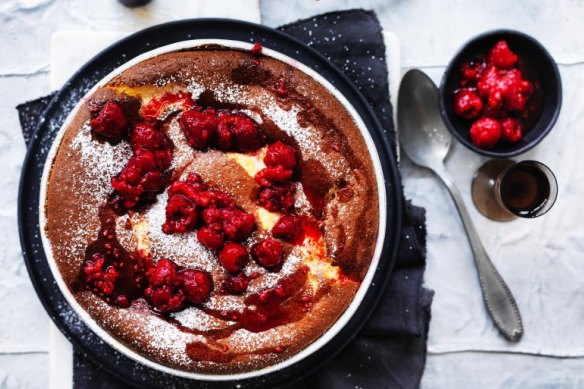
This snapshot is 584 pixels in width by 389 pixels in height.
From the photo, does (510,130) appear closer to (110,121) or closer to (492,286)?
(492,286)

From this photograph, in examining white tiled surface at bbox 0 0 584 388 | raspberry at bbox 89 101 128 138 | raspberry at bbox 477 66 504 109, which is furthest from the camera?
white tiled surface at bbox 0 0 584 388

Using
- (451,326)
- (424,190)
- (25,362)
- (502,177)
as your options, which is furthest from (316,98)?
(25,362)

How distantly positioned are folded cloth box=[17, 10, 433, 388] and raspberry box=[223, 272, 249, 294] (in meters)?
0.44

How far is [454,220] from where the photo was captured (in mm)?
2184

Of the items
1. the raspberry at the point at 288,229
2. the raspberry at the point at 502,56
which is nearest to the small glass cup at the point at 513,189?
the raspberry at the point at 502,56

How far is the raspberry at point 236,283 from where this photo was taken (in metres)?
→ 1.79

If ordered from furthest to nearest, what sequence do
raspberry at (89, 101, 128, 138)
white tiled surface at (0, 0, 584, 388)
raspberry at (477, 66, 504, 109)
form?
1. white tiled surface at (0, 0, 584, 388)
2. raspberry at (477, 66, 504, 109)
3. raspberry at (89, 101, 128, 138)

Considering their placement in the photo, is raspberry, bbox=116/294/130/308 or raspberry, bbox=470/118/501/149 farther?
raspberry, bbox=470/118/501/149

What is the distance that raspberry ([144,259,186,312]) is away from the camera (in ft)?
5.77

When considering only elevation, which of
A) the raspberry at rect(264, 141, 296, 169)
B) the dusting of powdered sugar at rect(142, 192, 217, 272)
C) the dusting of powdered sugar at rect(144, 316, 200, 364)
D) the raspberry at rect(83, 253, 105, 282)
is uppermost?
the raspberry at rect(264, 141, 296, 169)

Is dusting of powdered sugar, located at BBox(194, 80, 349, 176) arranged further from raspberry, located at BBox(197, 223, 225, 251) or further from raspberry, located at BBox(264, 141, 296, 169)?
raspberry, located at BBox(197, 223, 225, 251)

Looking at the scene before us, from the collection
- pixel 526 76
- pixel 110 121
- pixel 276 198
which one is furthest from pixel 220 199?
pixel 526 76

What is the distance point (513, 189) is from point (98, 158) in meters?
1.34

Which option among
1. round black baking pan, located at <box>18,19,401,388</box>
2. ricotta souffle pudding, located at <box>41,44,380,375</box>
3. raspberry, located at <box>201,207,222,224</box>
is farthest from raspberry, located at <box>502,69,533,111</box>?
raspberry, located at <box>201,207,222,224</box>
